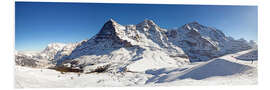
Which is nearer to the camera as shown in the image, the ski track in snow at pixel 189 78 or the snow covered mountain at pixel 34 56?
the ski track in snow at pixel 189 78

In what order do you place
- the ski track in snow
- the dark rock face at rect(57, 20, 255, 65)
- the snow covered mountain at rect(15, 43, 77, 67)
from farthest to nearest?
the dark rock face at rect(57, 20, 255, 65) < the snow covered mountain at rect(15, 43, 77, 67) < the ski track in snow

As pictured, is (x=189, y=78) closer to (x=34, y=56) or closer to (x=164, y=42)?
(x=34, y=56)

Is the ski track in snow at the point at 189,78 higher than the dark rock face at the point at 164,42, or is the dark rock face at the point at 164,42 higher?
the dark rock face at the point at 164,42

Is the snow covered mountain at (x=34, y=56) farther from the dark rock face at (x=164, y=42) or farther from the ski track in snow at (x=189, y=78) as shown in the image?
the dark rock face at (x=164, y=42)

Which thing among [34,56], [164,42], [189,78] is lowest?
[189,78]

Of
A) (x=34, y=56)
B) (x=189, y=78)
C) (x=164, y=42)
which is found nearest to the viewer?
(x=189, y=78)

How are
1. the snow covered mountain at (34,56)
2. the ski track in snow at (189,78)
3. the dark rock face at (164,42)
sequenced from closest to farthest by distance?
the ski track in snow at (189,78), the snow covered mountain at (34,56), the dark rock face at (164,42)

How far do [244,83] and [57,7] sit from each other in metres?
6.34

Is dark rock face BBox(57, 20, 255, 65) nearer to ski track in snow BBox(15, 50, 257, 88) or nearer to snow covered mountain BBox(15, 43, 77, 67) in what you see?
snow covered mountain BBox(15, 43, 77, 67)

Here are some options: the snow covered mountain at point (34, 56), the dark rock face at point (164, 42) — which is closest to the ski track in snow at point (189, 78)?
the snow covered mountain at point (34, 56)

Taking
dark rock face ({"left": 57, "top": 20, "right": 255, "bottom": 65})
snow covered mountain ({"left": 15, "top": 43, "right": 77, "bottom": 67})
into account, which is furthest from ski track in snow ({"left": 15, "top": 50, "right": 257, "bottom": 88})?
dark rock face ({"left": 57, "top": 20, "right": 255, "bottom": 65})

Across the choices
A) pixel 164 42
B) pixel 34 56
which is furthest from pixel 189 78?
pixel 164 42

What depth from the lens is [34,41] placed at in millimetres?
5641

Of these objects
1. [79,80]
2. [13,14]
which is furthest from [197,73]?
[13,14]
